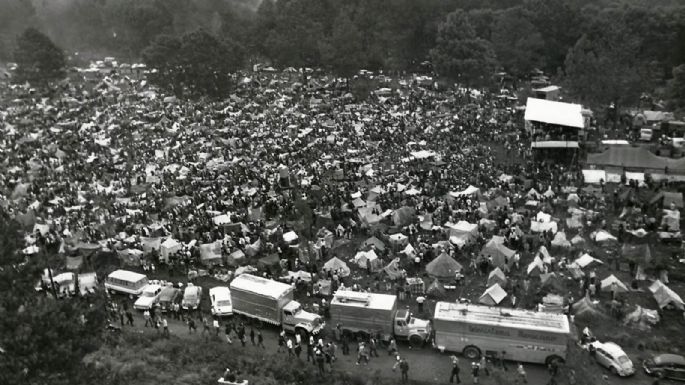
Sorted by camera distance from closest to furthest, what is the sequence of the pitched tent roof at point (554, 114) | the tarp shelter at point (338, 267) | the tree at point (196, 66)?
the tarp shelter at point (338, 267) < the pitched tent roof at point (554, 114) < the tree at point (196, 66)

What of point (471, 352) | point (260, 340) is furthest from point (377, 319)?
point (260, 340)

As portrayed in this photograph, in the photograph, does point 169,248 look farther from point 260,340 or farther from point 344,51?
point 344,51

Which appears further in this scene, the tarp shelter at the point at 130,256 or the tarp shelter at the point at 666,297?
the tarp shelter at the point at 130,256

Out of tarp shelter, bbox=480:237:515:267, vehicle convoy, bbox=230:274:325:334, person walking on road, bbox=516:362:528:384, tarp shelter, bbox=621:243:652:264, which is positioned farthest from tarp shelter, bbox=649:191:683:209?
vehicle convoy, bbox=230:274:325:334

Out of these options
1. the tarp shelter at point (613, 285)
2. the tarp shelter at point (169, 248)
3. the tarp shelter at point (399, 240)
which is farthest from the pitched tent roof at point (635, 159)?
the tarp shelter at point (169, 248)

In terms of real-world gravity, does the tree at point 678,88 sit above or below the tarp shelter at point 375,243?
above

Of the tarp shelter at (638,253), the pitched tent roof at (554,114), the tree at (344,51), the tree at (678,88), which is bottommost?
the tarp shelter at (638,253)

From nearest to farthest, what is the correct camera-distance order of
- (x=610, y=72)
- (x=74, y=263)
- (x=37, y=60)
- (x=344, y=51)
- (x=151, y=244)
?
(x=74, y=263)
(x=151, y=244)
(x=610, y=72)
(x=344, y=51)
(x=37, y=60)

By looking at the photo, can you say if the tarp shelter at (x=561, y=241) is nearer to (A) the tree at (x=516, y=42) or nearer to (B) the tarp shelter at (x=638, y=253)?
(B) the tarp shelter at (x=638, y=253)
